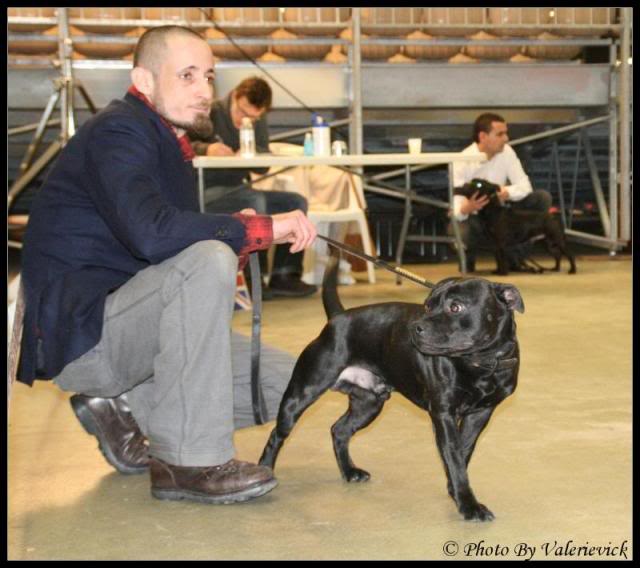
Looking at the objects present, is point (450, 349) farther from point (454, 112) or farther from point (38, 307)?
point (454, 112)

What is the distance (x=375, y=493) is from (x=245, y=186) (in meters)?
4.21

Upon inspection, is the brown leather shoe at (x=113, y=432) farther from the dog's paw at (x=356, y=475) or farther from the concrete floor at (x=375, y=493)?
the dog's paw at (x=356, y=475)

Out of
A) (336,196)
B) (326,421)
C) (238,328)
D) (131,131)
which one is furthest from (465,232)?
(131,131)

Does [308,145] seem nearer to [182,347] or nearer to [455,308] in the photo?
[182,347]

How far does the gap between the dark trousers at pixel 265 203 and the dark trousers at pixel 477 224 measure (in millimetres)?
1607

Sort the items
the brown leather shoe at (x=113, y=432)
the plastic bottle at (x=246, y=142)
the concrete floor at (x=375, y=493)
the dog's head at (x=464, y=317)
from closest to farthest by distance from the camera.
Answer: the concrete floor at (x=375, y=493)
the dog's head at (x=464, y=317)
the brown leather shoe at (x=113, y=432)
the plastic bottle at (x=246, y=142)

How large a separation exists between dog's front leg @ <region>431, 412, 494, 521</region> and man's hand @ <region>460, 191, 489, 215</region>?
5377mm

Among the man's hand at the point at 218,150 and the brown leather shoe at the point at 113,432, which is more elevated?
the man's hand at the point at 218,150

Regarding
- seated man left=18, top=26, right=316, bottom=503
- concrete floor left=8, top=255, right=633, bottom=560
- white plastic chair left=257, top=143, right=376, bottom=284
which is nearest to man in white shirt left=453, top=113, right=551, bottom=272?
white plastic chair left=257, top=143, right=376, bottom=284

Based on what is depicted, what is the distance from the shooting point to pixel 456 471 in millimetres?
2348

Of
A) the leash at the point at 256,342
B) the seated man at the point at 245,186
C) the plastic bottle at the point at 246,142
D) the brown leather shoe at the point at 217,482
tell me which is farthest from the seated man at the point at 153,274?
the seated man at the point at 245,186

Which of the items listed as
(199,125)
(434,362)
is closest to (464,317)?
(434,362)

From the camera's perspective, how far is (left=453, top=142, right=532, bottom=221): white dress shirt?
781 cm

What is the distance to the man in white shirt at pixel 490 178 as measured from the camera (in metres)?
7.71
